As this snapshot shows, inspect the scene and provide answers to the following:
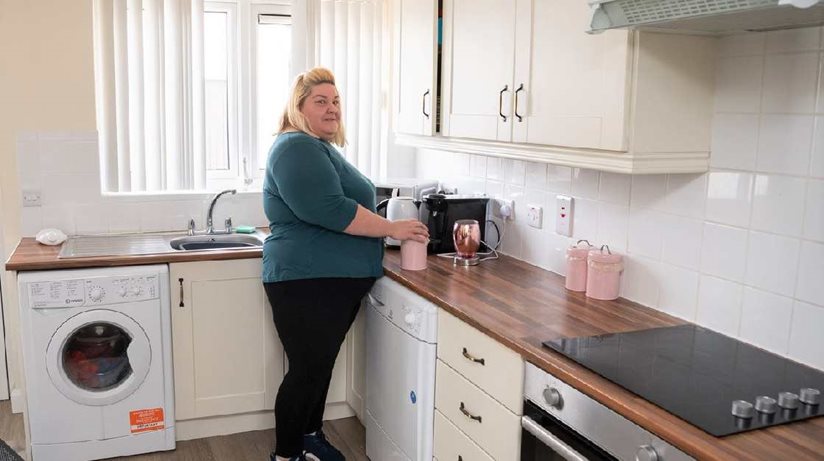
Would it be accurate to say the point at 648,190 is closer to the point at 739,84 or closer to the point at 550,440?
the point at 739,84

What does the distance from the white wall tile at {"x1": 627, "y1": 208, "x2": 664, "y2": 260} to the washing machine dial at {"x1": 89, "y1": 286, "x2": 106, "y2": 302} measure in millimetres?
1986

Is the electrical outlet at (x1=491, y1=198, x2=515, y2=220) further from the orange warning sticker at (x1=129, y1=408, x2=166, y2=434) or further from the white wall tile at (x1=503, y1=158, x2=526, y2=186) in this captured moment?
the orange warning sticker at (x1=129, y1=408, x2=166, y2=434)

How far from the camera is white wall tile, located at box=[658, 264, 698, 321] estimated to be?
88.3 inches

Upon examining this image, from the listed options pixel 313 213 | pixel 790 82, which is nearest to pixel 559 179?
pixel 313 213

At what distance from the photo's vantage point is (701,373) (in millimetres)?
1851

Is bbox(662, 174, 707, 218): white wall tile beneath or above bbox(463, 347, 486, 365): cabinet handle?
above

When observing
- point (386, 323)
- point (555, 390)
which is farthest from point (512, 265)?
point (555, 390)

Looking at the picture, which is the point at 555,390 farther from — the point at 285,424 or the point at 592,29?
the point at 285,424

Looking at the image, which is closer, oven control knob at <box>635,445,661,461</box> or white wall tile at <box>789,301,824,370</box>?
Answer: oven control knob at <box>635,445,661,461</box>

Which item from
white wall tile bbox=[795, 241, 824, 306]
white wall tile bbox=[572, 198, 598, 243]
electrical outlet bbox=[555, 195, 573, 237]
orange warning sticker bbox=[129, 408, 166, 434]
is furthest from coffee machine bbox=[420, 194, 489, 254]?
white wall tile bbox=[795, 241, 824, 306]

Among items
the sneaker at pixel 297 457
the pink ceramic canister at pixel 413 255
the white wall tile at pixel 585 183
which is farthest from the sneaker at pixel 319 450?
the white wall tile at pixel 585 183

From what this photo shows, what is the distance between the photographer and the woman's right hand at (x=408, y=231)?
2793 millimetres

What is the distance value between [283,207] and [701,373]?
5.08 ft

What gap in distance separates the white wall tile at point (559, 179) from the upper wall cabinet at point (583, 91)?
11.5 inches
